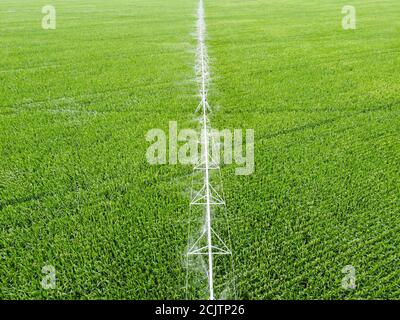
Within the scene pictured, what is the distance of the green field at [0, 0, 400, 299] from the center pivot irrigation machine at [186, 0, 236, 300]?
0.14 metres

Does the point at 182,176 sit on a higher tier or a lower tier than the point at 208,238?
higher

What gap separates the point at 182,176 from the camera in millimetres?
7145

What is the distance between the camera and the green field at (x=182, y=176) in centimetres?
507

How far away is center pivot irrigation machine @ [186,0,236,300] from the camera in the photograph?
488 centimetres

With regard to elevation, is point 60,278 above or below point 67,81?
below

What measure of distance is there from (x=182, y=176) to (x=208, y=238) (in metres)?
1.85

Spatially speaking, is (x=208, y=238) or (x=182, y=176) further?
(x=182, y=176)

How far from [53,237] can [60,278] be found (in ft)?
2.70

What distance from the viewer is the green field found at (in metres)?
5.07

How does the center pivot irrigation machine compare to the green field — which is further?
the green field

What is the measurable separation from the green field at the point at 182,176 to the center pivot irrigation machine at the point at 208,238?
0.14 metres
